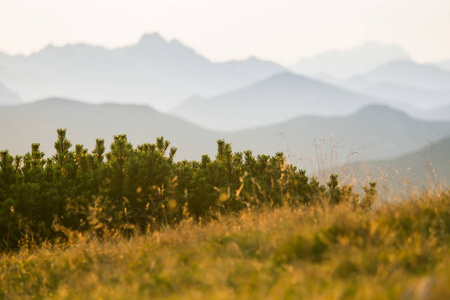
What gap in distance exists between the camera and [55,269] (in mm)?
5766

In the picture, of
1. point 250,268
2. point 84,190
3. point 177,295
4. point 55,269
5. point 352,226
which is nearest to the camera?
point 177,295

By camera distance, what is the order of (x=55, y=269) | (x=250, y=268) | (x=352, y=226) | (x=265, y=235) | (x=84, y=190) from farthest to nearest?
1. (x=84, y=190)
2. (x=55, y=269)
3. (x=265, y=235)
4. (x=352, y=226)
5. (x=250, y=268)

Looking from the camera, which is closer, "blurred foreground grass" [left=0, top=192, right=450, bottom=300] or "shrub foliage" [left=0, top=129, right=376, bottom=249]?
"blurred foreground grass" [left=0, top=192, right=450, bottom=300]

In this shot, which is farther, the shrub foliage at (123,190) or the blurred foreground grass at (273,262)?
the shrub foliage at (123,190)

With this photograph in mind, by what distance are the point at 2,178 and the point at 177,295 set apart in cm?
743

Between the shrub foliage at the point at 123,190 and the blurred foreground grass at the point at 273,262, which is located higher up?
the shrub foliage at the point at 123,190

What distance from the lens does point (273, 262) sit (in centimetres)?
425

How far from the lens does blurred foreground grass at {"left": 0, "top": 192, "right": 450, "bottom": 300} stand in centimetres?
344

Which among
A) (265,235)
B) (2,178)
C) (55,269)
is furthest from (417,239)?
(2,178)

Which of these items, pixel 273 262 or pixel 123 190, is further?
pixel 123 190

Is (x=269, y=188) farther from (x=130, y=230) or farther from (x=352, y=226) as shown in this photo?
(x=352, y=226)

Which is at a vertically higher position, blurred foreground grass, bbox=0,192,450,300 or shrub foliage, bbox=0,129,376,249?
shrub foliage, bbox=0,129,376,249

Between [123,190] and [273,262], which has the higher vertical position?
[123,190]

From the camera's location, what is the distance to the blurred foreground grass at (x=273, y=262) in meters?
3.44
